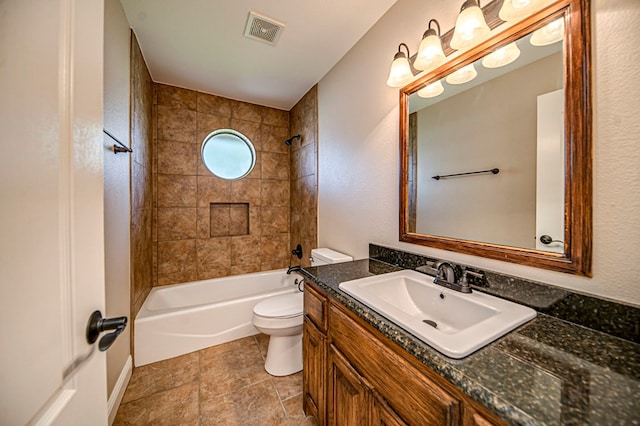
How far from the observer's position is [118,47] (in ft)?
4.85

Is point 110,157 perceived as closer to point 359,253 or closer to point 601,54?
point 359,253

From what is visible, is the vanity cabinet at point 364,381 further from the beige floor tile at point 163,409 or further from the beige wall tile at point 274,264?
the beige wall tile at point 274,264

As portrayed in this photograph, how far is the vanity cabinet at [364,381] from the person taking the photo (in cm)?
57

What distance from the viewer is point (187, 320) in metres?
1.97

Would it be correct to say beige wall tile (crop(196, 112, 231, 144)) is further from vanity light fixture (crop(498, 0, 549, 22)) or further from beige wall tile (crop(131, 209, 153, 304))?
vanity light fixture (crop(498, 0, 549, 22))

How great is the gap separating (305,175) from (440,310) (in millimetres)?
2037

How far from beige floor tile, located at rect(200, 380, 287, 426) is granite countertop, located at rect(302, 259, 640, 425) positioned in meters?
1.13

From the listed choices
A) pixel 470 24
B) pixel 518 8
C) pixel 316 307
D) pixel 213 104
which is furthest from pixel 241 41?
pixel 316 307

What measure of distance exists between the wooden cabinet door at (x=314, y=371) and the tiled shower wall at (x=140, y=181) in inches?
56.7

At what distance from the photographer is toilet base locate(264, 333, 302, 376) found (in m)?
1.73

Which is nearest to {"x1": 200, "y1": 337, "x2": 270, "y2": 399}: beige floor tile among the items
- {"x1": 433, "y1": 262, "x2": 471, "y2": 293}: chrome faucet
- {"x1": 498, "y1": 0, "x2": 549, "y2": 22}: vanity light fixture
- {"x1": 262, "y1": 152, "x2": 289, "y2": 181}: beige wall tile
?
{"x1": 433, "y1": 262, "x2": 471, "y2": 293}: chrome faucet

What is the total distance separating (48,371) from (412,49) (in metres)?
1.85

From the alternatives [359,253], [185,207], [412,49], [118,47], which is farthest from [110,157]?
[412,49]

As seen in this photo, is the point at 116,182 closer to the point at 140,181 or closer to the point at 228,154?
the point at 140,181
